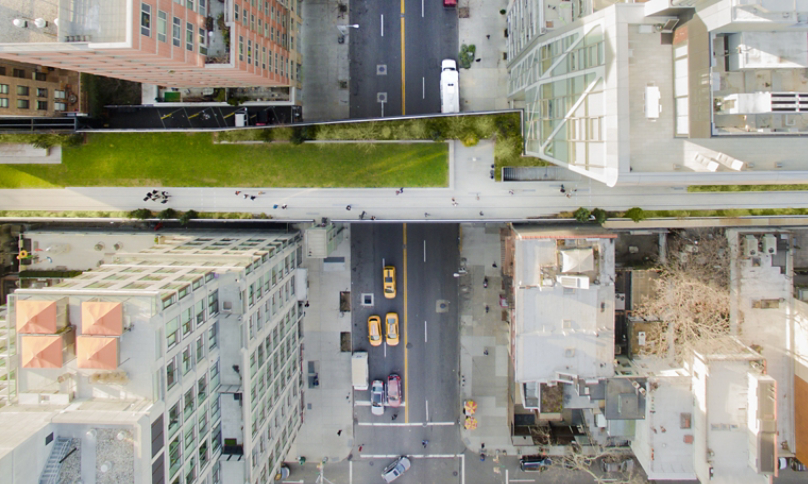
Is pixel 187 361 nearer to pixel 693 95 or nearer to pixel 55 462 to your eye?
pixel 55 462

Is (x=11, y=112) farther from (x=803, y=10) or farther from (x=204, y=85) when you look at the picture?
(x=803, y=10)

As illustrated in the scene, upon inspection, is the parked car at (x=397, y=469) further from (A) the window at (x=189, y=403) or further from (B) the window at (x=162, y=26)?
(B) the window at (x=162, y=26)

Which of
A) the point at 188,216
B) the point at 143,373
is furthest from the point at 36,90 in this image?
the point at 143,373

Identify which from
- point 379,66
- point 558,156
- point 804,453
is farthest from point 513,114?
point 804,453

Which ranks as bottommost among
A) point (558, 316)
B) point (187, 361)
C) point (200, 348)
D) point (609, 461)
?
point (609, 461)

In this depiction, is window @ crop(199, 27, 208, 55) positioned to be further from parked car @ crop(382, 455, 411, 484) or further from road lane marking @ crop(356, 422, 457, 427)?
parked car @ crop(382, 455, 411, 484)

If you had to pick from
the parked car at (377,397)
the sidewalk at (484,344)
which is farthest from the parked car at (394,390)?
the sidewalk at (484,344)
